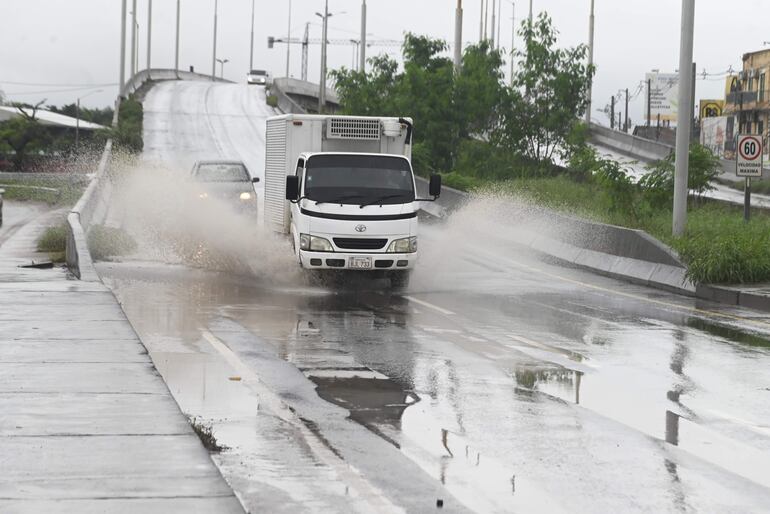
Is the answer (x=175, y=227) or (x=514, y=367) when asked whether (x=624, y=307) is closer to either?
(x=514, y=367)

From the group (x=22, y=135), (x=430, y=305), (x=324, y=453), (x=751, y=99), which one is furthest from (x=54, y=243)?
(x=751, y=99)

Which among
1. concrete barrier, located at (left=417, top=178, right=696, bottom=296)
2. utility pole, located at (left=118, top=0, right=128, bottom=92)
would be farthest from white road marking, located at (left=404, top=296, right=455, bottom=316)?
utility pole, located at (left=118, top=0, right=128, bottom=92)

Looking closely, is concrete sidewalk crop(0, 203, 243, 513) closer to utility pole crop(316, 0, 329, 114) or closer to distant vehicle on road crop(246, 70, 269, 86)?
utility pole crop(316, 0, 329, 114)

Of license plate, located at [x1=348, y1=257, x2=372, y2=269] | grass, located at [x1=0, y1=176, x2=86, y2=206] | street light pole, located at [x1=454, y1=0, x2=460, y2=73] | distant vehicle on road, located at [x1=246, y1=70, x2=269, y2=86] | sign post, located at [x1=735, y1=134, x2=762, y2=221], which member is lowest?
license plate, located at [x1=348, y1=257, x2=372, y2=269]

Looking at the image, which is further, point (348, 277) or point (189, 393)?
point (348, 277)

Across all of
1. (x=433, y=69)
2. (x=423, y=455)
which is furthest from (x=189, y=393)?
(x=433, y=69)

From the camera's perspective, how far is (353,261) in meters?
19.2

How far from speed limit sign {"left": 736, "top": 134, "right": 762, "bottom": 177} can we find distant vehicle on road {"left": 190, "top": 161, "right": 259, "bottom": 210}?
38.4 ft

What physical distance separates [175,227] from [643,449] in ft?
68.2

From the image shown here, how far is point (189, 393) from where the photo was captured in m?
10.5

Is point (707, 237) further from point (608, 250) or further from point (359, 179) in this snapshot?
point (359, 179)

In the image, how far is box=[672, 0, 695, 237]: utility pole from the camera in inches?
944

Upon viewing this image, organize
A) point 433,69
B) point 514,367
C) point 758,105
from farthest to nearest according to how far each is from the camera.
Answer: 1. point 758,105
2. point 433,69
3. point 514,367

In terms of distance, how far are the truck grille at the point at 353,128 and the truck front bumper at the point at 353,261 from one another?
10.6 ft
